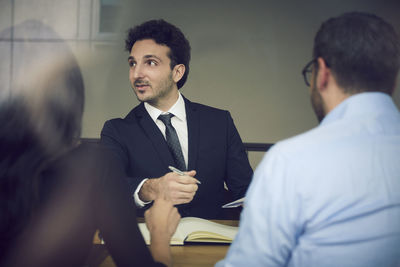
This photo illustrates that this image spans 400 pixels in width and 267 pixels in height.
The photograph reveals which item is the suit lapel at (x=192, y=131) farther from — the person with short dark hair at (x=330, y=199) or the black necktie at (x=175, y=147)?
the person with short dark hair at (x=330, y=199)

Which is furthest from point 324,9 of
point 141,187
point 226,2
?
point 141,187

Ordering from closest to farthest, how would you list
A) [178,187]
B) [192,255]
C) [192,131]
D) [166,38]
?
[192,255] < [178,187] < [192,131] < [166,38]

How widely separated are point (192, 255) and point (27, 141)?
703 mm

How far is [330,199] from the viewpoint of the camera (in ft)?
2.83

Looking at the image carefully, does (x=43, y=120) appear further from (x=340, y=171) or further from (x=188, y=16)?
(x=188, y=16)

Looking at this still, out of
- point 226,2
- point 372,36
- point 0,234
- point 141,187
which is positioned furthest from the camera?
point 226,2

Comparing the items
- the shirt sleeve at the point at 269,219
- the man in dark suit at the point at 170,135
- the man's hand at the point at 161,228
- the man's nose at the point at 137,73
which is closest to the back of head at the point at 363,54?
the shirt sleeve at the point at 269,219

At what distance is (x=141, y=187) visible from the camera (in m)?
1.93

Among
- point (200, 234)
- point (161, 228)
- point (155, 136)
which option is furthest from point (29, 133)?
point (155, 136)

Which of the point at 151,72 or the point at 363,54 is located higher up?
the point at 363,54

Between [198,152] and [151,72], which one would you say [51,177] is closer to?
[198,152]

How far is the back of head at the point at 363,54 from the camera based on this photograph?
0.99 metres

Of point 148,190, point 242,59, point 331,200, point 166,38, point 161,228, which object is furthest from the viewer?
point 242,59

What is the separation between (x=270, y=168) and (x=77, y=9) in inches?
147
